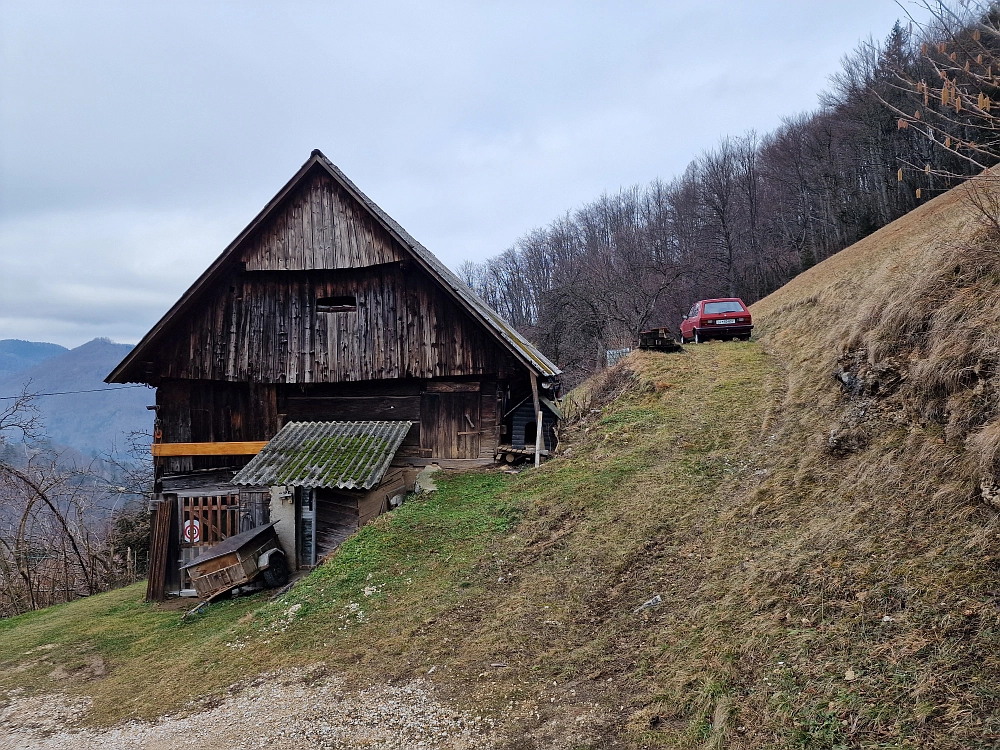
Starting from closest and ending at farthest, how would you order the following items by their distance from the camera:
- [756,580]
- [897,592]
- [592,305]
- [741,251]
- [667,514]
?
1. [897,592]
2. [756,580]
3. [667,514]
4. [592,305]
5. [741,251]

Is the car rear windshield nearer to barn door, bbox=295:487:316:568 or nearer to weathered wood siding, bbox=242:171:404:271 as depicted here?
weathered wood siding, bbox=242:171:404:271

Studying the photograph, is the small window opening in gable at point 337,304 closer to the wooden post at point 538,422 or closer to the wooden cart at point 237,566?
the wooden post at point 538,422

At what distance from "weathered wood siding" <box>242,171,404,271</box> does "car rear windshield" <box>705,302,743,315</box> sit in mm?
13006

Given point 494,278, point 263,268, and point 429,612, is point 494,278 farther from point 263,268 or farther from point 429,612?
point 429,612

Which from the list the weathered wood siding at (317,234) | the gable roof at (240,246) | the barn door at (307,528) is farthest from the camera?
the weathered wood siding at (317,234)


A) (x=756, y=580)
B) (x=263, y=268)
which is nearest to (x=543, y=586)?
(x=756, y=580)

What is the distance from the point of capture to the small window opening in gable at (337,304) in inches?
552

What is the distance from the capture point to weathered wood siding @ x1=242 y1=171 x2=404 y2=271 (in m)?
13.8

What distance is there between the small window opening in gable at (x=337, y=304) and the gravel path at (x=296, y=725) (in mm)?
8880

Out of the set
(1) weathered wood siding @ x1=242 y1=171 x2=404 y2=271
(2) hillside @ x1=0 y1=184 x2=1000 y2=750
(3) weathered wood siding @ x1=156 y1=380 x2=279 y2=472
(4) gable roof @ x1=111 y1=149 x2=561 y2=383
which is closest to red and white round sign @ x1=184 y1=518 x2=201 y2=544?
(3) weathered wood siding @ x1=156 y1=380 x2=279 y2=472

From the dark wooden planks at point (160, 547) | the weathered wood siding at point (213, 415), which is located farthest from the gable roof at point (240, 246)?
the dark wooden planks at point (160, 547)

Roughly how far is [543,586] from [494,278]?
5414 centimetres

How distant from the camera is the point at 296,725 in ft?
19.5

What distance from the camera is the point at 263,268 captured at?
547 inches
